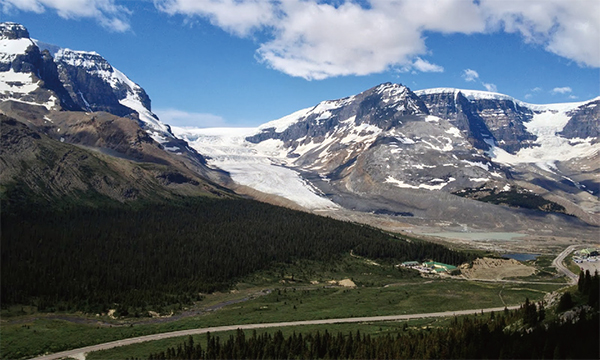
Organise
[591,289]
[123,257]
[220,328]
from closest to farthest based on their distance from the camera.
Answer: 1. [591,289]
2. [220,328]
3. [123,257]

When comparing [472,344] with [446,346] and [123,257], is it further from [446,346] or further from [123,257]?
[123,257]

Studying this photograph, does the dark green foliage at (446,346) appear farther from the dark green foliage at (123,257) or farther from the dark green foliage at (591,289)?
the dark green foliage at (123,257)

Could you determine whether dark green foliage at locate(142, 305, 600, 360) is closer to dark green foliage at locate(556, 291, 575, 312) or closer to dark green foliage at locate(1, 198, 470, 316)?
dark green foliage at locate(556, 291, 575, 312)

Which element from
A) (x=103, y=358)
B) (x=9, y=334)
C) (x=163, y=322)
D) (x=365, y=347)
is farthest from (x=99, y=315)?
(x=365, y=347)

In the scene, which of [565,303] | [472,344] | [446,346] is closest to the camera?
[472,344]

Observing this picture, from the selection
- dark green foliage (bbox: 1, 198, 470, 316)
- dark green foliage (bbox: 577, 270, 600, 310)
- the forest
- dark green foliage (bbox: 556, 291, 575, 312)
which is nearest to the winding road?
the forest

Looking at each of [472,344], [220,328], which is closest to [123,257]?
[220,328]

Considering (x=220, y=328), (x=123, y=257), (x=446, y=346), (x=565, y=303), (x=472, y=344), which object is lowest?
(x=220, y=328)

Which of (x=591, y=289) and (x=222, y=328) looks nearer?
(x=591, y=289)
